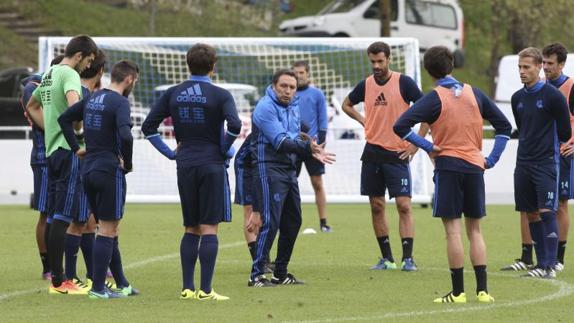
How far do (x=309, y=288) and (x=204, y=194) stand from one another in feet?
5.24

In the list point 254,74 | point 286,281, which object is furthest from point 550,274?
point 254,74

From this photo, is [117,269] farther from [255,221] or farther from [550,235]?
[550,235]

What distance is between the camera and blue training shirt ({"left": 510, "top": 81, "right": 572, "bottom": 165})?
12.3m

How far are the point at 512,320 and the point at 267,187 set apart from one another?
2879 millimetres

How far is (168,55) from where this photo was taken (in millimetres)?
24734

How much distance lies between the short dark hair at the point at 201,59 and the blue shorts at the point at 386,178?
3.29 metres

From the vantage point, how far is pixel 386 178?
44.5 ft

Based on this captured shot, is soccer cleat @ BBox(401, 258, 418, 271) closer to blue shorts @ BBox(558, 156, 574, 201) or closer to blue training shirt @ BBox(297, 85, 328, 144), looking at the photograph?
blue shorts @ BBox(558, 156, 574, 201)

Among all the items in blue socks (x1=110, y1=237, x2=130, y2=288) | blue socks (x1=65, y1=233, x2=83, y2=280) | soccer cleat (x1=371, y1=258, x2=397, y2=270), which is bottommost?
soccer cleat (x1=371, y1=258, x2=397, y2=270)

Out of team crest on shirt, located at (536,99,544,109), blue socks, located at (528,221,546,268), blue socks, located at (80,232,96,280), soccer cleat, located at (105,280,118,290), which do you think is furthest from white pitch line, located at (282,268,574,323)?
blue socks, located at (80,232,96,280)

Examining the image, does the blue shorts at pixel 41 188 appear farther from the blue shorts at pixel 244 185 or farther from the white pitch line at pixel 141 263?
the blue shorts at pixel 244 185

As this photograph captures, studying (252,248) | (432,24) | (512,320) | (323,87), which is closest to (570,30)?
(432,24)

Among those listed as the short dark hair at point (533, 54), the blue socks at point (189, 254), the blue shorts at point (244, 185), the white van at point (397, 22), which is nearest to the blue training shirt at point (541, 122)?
the short dark hair at point (533, 54)

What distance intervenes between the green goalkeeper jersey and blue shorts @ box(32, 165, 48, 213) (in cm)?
88
